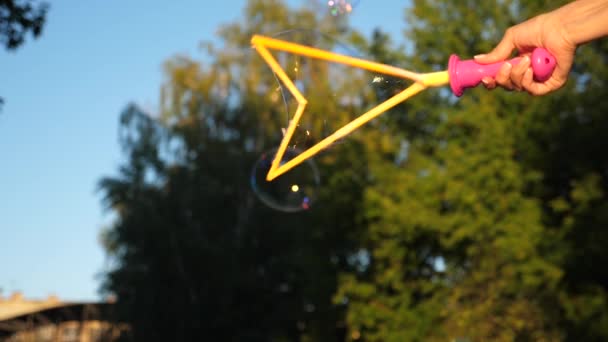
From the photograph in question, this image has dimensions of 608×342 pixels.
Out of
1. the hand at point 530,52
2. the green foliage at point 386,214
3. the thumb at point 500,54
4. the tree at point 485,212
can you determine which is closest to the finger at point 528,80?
the hand at point 530,52

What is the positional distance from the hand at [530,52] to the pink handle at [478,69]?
0.02 m

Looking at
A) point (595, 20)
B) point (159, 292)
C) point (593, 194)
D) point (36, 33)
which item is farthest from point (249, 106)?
point (595, 20)

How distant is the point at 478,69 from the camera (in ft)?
10.8

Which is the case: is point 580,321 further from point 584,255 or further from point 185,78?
point 185,78

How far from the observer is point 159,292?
34.8m

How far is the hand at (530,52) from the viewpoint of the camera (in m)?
3.26

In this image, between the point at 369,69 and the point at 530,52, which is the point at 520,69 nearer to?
the point at 530,52

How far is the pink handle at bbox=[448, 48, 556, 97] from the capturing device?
323 centimetres

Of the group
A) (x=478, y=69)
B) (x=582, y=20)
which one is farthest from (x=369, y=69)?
(x=582, y=20)

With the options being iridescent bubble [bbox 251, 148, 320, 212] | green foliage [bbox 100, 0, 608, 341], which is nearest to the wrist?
iridescent bubble [bbox 251, 148, 320, 212]

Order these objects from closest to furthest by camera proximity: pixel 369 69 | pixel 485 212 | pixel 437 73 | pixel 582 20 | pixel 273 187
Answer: pixel 582 20
pixel 437 73
pixel 369 69
pixel 273 187
pixel 485 212

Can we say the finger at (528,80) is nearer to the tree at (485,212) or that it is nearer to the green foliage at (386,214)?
the green foliage at (386,214)

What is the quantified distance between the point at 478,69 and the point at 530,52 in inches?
12.8

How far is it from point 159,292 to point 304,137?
99.6ft
